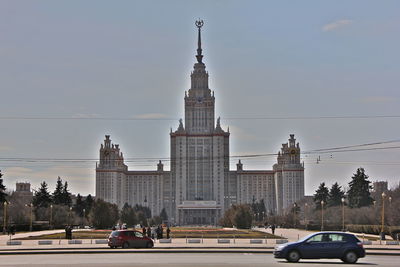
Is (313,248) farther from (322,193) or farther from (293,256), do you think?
(322,193)

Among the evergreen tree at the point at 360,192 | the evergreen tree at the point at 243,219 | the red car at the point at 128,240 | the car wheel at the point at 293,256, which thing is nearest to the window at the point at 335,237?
the car wheel at the point at 293,256

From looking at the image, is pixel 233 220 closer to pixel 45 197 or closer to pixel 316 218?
pixel 316 218

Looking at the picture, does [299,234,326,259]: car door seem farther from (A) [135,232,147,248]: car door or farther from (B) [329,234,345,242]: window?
(A) [135,232,147,248]: car door

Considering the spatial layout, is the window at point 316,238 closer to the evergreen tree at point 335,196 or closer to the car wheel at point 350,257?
the car wheel at point 350,257

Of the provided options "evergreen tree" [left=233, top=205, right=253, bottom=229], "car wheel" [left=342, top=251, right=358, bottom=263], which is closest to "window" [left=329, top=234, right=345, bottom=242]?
"car wheel" [left=342, top=251, right=358, bottom=263]

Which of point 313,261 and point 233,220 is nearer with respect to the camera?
point 313,261

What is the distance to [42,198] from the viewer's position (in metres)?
130

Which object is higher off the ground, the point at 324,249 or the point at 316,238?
the point at 316,238

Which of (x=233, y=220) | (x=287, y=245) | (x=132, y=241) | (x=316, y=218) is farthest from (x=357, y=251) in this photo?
(x=316, y=218)

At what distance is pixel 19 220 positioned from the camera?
4232 inches

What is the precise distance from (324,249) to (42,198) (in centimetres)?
10387

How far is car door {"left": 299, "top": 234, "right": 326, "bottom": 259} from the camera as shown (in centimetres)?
3172

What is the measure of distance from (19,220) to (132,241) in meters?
67.2

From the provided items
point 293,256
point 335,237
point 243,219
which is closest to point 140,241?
point 293,256
